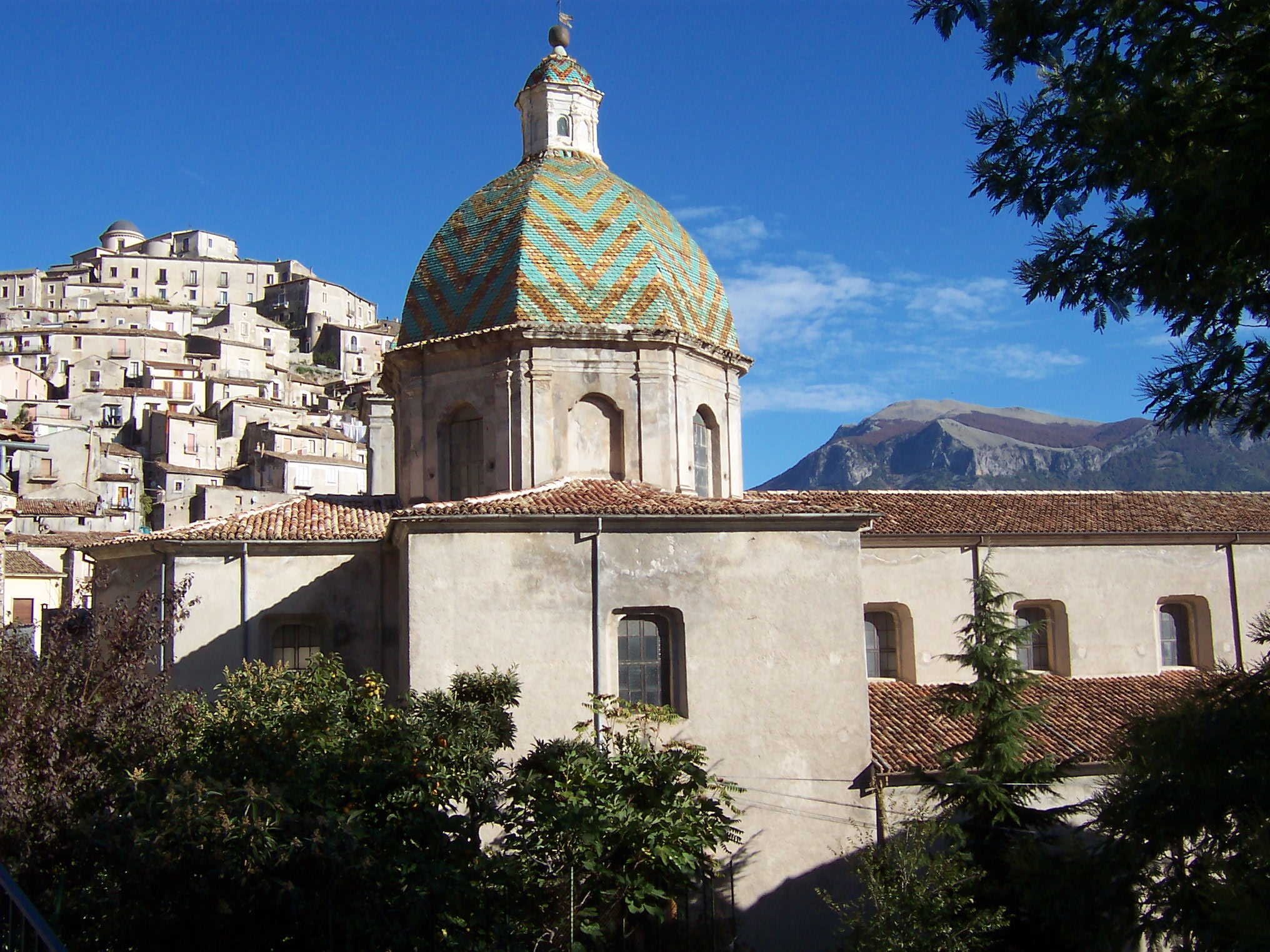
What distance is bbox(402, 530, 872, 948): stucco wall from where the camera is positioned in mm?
14797

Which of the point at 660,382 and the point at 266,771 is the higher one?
the point at 660,382

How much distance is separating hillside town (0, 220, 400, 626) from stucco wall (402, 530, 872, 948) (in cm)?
2303

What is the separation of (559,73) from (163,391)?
2302 inches

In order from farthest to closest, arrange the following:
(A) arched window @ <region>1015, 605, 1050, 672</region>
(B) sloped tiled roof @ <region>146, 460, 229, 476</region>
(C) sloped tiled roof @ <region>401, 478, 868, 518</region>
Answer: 1. (B) sloped tiled roof @ <region>146, 460, 229, 476</region>
2. (A) arched window @ <region>1015, 605, 1050, 672</region>
3. (C) sloped tiled roof @ <region>401, 478, 868, 518</region>

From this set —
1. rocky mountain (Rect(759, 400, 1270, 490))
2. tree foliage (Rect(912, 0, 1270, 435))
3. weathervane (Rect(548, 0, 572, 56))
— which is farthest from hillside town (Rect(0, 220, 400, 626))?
rocky mountain (Rect(759, 400, 1270, 490))

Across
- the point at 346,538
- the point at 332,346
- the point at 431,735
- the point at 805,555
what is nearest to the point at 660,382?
the point at 805,555

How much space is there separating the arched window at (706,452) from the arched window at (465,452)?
11.1 feet

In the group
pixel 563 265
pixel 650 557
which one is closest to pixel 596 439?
pixel 563 265

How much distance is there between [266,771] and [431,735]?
4.70 feet

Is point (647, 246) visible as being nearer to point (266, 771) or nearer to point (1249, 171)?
point (266, 771)

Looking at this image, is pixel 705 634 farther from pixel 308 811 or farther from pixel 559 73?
pixel 559 73

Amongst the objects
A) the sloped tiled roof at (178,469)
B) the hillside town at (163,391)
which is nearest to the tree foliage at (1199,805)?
the hillside town at (163,391)

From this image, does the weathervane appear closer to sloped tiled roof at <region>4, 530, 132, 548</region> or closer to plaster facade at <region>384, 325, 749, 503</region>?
plaster facade at <region>384, 325, 749, 503</region>

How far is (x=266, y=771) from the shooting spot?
966 centimetres
